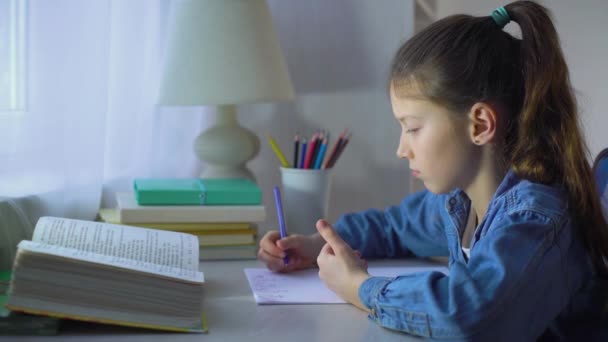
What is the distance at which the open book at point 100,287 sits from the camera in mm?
742

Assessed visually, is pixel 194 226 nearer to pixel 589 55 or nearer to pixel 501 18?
pixel 501 18

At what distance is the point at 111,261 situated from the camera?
0.78 meters

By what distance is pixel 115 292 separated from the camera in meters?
0.77

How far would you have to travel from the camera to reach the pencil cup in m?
1.29

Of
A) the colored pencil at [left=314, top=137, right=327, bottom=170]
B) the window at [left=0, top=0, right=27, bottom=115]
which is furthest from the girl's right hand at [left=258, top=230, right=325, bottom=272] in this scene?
the window at [left=0, top=0, right=27, bottom=115]

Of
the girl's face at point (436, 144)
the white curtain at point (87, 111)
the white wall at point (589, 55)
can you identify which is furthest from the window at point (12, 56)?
the white wall at point (589, 55)

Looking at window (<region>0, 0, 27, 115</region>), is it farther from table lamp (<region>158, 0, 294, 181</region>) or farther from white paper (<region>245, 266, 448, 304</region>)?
white paper (<region>245, 266, 448, 304</region>)

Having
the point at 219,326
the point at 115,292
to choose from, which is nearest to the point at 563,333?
the point at 219,326

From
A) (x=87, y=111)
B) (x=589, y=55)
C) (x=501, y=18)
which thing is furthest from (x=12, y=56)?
(x=589, y=55)

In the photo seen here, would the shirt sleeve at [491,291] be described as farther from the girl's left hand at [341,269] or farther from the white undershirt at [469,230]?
the white undershirt at [469,230]

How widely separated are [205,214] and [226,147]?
200 mm

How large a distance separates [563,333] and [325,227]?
1.05ft

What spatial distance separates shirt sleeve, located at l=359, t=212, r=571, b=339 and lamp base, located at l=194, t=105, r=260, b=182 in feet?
1.78

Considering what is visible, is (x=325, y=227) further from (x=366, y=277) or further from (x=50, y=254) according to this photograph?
(x=50, y=254)
